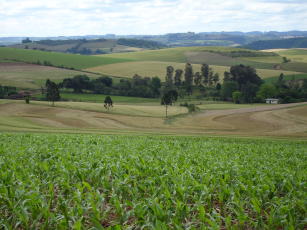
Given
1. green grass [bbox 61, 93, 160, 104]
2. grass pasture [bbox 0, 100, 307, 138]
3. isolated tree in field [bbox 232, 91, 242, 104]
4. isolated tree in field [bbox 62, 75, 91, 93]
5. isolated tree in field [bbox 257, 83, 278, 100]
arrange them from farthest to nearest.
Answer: isolated tree in field [bbox 257, 83, 278, 100], isolated tree in field [bbox 62, 75, 91, 93], isolated tree in field [bbox 232, 91, 242, 104], green grass [bbox 61, 93, 160, 104], grass pasture [bbox 0, 100, 307, 138]

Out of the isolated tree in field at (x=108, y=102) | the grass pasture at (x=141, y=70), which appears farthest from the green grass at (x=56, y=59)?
the isolated tree in field at (x=108, y=102)

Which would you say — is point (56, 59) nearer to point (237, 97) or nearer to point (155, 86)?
point (155, 86)

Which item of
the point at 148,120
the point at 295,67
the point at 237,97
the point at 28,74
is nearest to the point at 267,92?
the point at 237,97

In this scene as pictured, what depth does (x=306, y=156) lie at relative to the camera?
64.0ft

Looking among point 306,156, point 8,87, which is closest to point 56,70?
point 8,87

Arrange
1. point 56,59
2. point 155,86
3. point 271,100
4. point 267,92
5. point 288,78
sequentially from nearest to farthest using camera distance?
point 271,100
point 267,92
point 155,86
point 288,78
point 56,59

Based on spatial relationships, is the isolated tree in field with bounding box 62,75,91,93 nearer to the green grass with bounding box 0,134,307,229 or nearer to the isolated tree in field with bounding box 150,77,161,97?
the isolated tree in field with bounding box 150,77,161,97

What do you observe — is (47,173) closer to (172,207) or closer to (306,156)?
(172,207)

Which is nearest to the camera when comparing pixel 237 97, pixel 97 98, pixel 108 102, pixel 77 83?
pixel 108 102

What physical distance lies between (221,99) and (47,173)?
111 meters

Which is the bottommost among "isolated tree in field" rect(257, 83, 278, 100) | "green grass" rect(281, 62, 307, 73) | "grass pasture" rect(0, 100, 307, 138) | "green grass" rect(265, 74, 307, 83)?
"grass pasture" rect(0, 100, 307, 138)

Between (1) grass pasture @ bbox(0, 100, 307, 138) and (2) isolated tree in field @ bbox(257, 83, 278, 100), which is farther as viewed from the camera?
(2) isolated tree in field @ bbox(257, 83, 278, 100)

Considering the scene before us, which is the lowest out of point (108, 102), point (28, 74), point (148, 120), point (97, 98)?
point (148, 120)

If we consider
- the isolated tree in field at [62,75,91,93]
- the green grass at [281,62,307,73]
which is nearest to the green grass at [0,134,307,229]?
the isolated tree in field at [62,75,91,93]
